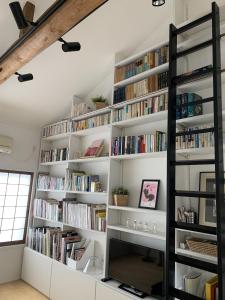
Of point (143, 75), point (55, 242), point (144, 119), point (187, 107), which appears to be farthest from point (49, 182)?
point (187, 107)

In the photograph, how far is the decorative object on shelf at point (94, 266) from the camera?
2947mm

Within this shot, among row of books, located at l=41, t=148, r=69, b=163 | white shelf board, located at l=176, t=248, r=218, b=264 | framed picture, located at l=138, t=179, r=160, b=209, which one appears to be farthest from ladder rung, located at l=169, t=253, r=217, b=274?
row of books, located at l=41, t=148, r=69, b=163

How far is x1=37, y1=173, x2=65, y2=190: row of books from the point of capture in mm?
3795

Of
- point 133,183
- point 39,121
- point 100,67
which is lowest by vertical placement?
point 133,183

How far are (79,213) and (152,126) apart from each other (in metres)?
1.54

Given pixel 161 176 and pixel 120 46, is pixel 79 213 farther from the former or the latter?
pixel 120 46

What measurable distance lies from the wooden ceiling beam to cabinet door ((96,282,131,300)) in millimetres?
2590

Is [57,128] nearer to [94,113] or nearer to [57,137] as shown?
[57,137]

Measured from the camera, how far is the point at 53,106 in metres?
4.04

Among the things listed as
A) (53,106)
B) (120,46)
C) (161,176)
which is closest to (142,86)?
(120,46)

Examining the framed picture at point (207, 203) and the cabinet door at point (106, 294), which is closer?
the framed picture at point (207, 203)

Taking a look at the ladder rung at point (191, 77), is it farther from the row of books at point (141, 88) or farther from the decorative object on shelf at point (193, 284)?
the decorative object on shelf at point (193, 284)

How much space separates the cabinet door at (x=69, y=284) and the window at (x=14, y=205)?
3.75 feet

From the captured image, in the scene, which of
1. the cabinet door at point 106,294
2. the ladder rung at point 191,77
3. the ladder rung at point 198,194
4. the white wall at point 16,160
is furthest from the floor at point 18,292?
the ladder rung at point 191,77
